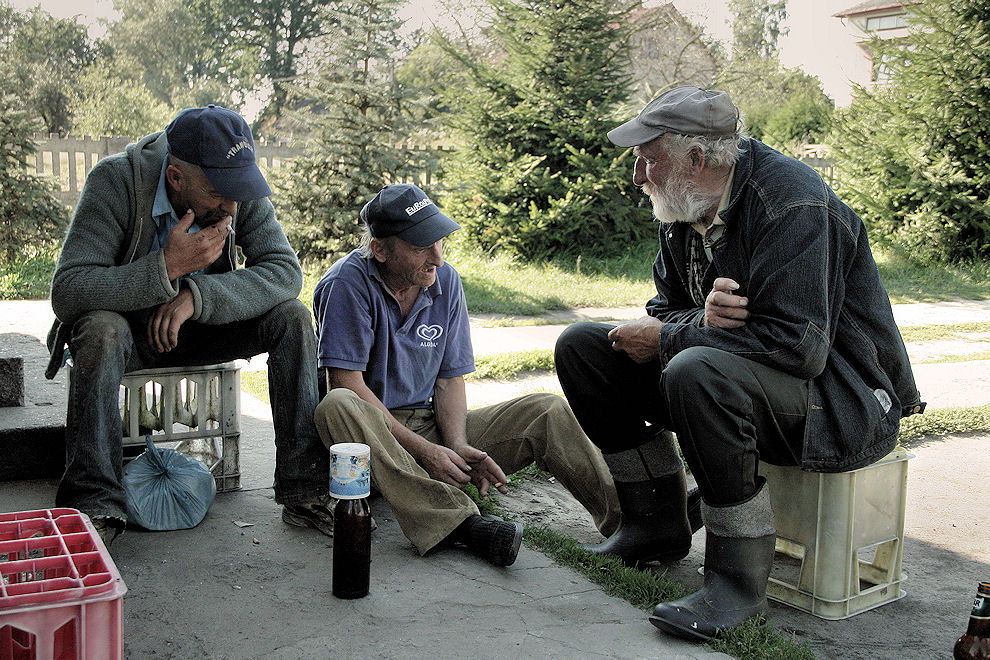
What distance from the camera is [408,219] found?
3197 mm

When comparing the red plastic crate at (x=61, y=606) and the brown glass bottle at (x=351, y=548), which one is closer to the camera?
the red plastic crate at (x=61, y=606)

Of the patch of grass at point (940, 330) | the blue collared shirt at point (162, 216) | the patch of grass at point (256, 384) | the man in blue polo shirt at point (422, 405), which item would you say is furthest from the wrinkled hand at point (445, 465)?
the patch of grass at point (940, 330)

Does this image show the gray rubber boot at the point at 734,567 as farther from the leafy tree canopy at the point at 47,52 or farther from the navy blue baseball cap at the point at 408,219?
the leafy tree canopy at the point at 47,52

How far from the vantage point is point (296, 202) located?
9.63 m

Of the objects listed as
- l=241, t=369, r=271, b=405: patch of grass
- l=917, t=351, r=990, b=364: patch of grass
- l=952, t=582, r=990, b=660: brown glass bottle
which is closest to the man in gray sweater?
l=241, t=369, r=271, b=405: patch of grass

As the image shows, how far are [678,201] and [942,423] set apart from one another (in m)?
2.95

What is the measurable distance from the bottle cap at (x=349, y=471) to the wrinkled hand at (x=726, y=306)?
3.65ft

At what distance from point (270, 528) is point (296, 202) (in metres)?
Answer: 6.87

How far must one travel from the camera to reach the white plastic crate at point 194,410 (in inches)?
130

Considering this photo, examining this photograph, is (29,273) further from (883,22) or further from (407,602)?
(883,22)

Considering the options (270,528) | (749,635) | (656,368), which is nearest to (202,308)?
(270,528)

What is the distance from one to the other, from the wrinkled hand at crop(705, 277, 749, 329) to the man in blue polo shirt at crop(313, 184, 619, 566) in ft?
2.68

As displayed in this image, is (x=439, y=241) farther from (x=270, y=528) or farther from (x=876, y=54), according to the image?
(x=876, y=54)

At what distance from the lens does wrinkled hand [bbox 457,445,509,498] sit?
317 centimetres
